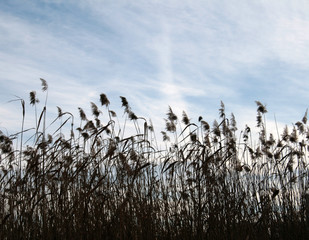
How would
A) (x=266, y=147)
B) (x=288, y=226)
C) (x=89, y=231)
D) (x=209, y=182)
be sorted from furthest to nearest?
(x=266, y=147), (x=288, y=226), (x=209, y=182), (x=89, y=231)

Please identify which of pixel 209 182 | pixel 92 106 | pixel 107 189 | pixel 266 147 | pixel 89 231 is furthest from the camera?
pixel 266 147

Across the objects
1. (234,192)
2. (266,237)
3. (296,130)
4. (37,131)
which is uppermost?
(296,130)

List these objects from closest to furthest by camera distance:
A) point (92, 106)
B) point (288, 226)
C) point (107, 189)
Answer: point (107, 189), point (288, 226), point (92, 106)

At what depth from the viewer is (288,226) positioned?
17.1 feet

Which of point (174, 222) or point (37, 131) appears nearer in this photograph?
point (37, 131)

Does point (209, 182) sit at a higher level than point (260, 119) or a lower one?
lower

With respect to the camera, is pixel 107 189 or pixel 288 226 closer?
pixel 107 189

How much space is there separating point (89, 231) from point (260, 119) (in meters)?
3.91

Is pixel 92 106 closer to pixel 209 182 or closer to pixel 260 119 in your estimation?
pixel 209 182

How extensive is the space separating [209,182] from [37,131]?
2.13 meters

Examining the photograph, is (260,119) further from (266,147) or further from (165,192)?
(165,192)

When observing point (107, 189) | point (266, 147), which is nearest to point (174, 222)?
point (107, 189)

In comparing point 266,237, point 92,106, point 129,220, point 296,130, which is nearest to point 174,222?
point 129,220

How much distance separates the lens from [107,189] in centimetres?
419
